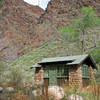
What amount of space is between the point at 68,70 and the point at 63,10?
4157 cm

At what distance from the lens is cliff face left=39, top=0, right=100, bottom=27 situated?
161ft

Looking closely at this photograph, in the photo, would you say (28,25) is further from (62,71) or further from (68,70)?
(68,70)

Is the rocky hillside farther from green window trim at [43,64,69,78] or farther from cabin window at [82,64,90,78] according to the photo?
cabin window at [82,64,90,78]

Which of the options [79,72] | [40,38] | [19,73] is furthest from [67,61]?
[40,38]

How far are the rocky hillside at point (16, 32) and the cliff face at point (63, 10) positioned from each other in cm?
421

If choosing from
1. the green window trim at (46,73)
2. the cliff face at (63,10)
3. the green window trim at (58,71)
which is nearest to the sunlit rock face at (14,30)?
the cliff face at (63,10)

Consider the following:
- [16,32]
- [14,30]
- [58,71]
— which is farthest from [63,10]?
[58,71]

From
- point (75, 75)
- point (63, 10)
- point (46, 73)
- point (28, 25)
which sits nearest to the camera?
point (75, 75)

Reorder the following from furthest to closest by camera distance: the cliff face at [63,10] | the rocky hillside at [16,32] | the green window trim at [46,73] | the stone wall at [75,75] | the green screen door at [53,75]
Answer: the cliff face at [63,10] < the rocky hillside at [16,32] < the green window trim at [46,73] < the green screen door at [53,75] < the stone wall at [75,75]

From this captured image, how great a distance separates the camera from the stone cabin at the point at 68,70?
12.4m

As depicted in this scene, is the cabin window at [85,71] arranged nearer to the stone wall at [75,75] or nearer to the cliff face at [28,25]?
the stone wall at [75,75]

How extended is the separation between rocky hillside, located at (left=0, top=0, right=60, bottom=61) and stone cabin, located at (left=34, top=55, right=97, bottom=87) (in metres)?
25.2

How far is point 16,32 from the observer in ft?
157

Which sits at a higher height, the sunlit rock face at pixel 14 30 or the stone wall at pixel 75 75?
the sunlit rock face at pixel 14 30
